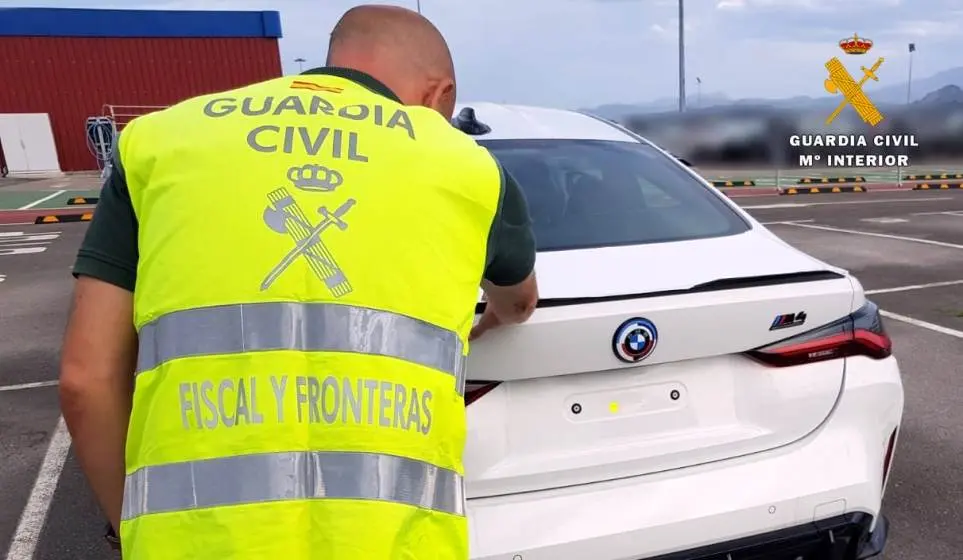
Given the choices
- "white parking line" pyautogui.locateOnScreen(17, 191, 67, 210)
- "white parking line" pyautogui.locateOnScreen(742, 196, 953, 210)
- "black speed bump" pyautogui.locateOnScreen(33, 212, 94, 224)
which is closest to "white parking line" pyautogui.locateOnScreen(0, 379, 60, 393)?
"black speed bump" pyautogui.locateOnScreen(33, 212, 94, 224)

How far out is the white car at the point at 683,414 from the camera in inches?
68.9

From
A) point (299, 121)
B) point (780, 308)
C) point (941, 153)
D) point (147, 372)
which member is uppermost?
point (299, 121)

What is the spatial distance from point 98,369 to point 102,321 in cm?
8

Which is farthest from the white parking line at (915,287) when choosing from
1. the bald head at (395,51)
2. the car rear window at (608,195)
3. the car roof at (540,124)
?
the bald head at (395,51)

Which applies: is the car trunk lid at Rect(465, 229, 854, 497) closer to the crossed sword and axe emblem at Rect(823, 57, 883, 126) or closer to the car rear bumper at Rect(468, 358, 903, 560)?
the car rear bumper at Rect(468, 358, 903, 560)

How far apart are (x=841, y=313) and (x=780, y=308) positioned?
0.24m

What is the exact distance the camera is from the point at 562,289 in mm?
1834

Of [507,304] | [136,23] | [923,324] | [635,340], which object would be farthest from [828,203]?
[136,23]

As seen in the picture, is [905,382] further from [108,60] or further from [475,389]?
[108,60]

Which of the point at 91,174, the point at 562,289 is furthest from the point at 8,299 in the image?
the point at 91,174

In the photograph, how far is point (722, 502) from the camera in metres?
1.85

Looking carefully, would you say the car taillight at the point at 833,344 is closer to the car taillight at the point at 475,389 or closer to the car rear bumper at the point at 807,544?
the car rear bumper at the point at 807,544

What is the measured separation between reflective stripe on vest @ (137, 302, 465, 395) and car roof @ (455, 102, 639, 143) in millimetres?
1880

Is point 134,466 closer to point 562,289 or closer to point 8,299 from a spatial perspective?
point 562,289
